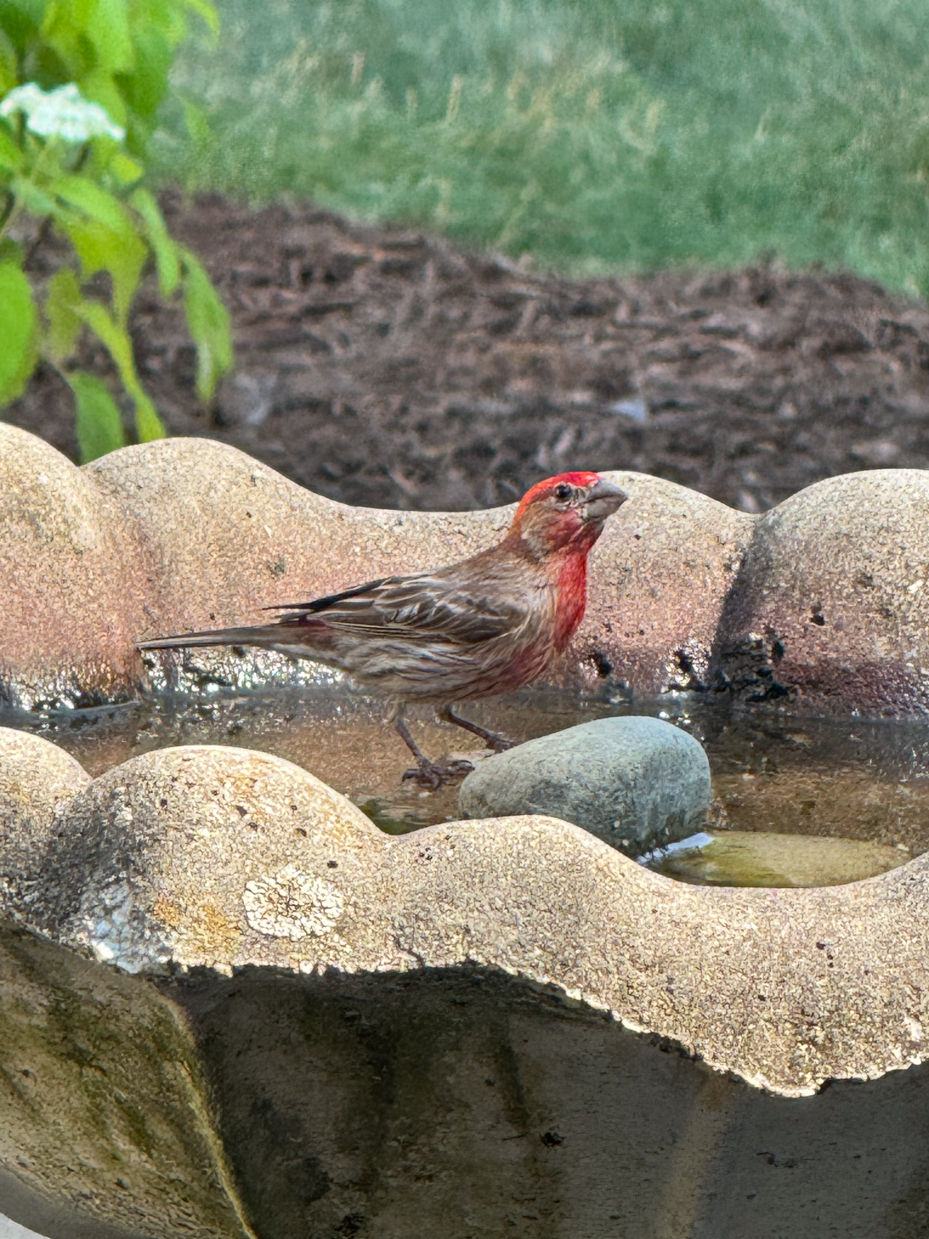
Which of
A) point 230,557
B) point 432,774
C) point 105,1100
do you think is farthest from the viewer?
point 230,557

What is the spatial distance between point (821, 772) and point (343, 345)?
17.3ft

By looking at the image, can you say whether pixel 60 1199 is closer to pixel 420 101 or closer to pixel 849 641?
pixel 849 641

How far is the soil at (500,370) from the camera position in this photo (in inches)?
289

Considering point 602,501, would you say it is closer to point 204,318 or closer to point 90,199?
point 90,199

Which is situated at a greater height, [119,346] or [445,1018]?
[445,1018]

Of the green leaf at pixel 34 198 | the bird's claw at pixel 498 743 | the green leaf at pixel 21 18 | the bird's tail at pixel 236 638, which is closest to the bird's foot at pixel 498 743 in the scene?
the bird's claw at pixel 498 743

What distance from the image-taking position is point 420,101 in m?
9.18

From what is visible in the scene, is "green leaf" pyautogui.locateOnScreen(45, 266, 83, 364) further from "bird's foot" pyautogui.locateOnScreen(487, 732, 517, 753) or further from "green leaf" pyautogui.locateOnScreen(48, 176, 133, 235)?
"bird's foot" pyautogui.locateOnScreen(487, 732, 517, 753)

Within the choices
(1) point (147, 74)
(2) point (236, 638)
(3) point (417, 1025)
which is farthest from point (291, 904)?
(1) point (147, 74)

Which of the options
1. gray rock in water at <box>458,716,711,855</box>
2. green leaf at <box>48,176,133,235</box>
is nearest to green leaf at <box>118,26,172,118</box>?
green leaf at <box>48,176,133,235</box>

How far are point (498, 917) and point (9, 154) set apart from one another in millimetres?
2848

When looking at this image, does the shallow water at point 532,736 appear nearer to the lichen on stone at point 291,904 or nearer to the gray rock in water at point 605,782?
the gray rock in water at point 605,782

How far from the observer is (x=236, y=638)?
312 cm

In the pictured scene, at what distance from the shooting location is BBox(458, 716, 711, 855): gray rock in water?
8.07ft
